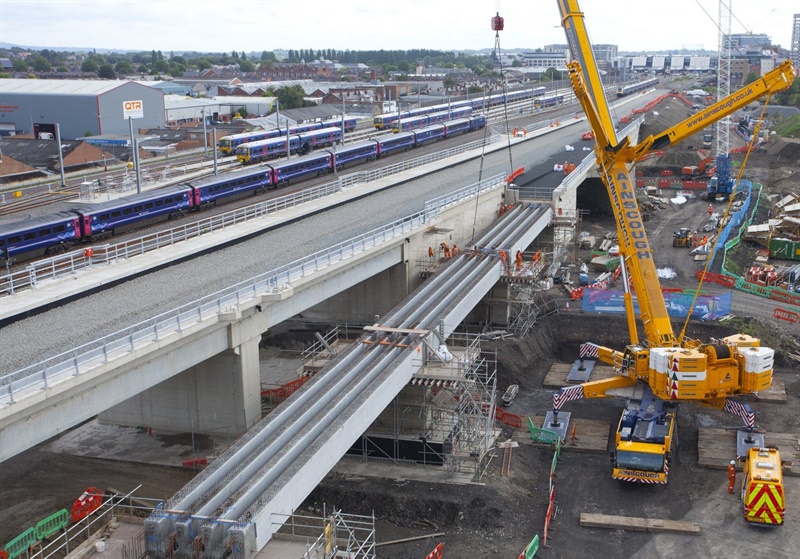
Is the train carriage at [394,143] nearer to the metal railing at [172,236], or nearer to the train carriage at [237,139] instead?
the metal railing at [172,236]

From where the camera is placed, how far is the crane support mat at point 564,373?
42.2 meters

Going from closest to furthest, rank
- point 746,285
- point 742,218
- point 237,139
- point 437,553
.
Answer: point 437,553 < point 746,285 < point 742,218 < point 237,139

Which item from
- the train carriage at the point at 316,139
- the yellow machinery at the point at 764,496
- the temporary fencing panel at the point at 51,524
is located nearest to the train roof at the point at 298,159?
the train carriage at the point at 316,139

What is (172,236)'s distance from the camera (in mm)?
36906

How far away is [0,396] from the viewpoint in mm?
19828

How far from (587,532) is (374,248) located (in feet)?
51.5

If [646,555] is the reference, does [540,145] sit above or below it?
above

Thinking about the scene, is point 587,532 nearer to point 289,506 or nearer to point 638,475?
point 638,475

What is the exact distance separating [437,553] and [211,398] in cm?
935

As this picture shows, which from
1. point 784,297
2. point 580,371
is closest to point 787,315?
point 784,297

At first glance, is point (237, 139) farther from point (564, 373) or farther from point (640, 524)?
point (640, 524)

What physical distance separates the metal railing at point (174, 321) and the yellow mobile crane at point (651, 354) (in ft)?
34.8

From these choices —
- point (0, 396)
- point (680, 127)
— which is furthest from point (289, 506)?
point (680, 127)

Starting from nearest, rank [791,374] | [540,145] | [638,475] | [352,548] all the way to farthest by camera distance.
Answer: [352,548], [638,475], [791,374], [540,145]
